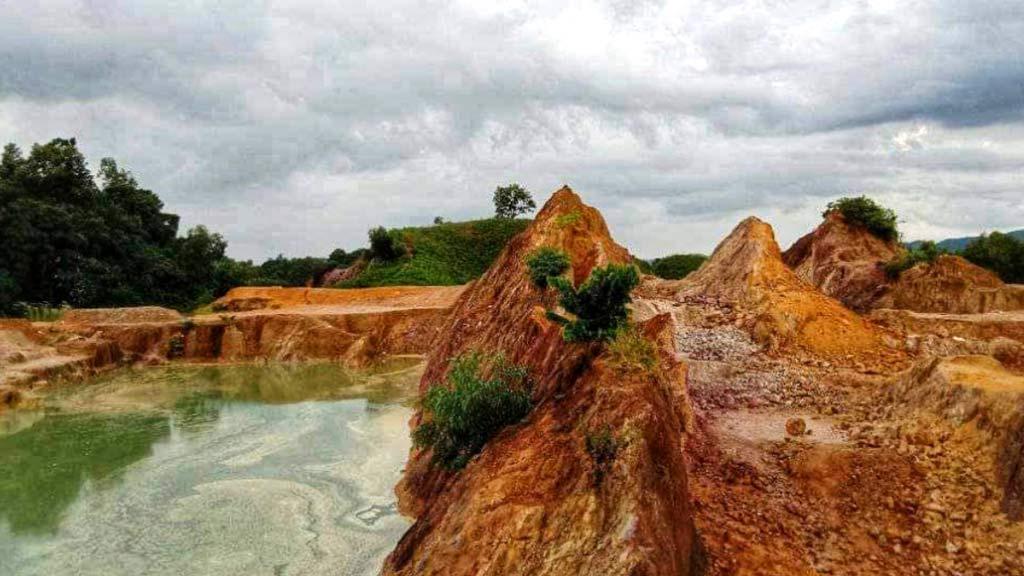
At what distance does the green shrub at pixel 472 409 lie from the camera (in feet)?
34.6

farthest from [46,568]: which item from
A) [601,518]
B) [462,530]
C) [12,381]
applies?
[12,381]

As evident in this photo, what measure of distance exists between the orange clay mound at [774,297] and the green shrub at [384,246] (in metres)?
41.3

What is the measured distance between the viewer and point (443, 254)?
6406cm

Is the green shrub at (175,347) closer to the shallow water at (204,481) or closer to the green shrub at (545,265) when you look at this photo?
the shallow water at (204,481)

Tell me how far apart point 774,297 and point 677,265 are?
109ft

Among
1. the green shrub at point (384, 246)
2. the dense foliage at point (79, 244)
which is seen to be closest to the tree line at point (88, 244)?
the dense foliage at point (79, 244)

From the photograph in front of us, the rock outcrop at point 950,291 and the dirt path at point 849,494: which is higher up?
the rock outcrop at point 950,291

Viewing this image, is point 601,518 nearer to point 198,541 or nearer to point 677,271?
point 198,541

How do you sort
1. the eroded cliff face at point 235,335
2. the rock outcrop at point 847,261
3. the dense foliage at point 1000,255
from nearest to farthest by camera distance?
the rock outcrop at point 847,261 → the eroded cliff face at point 235,335 → the dense foliage at point 1000,255

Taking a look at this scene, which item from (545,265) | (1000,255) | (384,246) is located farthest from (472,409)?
(384,246)

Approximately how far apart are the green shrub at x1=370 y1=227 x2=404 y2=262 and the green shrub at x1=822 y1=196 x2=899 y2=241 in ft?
131

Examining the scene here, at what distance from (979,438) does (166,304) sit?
53.3 m

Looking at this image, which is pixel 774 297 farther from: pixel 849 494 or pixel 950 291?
pixel 950 291

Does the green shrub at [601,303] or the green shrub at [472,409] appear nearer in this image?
the green shrub at [601,303]
